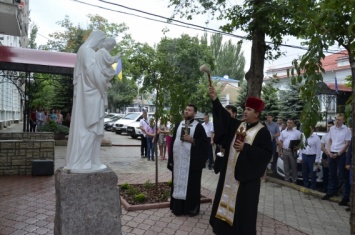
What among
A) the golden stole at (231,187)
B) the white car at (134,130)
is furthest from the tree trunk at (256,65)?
the white car at (134,130)

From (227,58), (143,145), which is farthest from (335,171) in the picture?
(227,58)

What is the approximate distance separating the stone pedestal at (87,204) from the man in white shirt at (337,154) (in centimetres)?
527

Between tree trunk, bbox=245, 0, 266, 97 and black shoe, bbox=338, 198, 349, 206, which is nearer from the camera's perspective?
black shoe, bbox=338, 198, 349, 206

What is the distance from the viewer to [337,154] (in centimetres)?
723

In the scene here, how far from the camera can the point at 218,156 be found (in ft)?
16.0

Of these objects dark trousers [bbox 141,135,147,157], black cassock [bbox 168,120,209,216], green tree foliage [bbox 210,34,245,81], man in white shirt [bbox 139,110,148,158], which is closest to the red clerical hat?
black cassock [bbox 168,120,209,216]

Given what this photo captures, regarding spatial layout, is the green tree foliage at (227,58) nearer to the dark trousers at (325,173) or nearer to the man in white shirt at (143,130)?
the man in white shirt at (143,130)

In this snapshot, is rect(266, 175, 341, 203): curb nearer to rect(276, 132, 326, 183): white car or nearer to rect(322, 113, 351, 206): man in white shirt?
rect(322, 113, 351, 206): man in white shirt

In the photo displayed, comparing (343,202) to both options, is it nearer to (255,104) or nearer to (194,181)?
(194,181)

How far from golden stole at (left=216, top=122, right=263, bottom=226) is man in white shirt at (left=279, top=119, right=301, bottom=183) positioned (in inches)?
190

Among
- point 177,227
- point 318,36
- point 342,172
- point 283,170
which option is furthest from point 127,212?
point 283,170

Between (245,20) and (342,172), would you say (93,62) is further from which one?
(245,20)

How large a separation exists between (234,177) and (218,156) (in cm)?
53

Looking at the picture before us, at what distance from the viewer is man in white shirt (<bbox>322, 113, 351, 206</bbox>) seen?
713 cm
